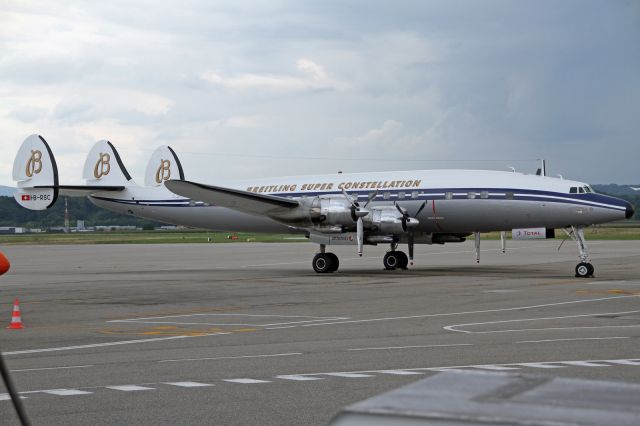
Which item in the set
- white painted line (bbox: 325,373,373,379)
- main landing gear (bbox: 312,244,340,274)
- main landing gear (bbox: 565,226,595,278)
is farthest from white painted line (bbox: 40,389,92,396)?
main landing gear (bbox: 312,244,340,274)

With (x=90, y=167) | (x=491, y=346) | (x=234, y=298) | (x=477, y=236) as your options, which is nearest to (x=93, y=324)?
(x=234, y=298)

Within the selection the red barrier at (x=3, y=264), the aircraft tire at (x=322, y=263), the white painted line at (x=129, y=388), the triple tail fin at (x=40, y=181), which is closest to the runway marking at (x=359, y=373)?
the white painted line at (x=129, y=388)

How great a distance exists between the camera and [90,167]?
140ft

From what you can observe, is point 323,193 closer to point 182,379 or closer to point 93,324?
point 93,324

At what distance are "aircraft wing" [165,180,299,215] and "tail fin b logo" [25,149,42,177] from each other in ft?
28.6

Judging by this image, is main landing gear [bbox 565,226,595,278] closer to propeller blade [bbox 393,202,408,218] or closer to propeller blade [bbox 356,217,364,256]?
propeller blade [bbox 393,202,408,218]

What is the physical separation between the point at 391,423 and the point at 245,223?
35.9 metres

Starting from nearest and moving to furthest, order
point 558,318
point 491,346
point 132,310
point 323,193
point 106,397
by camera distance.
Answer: point 106,397 → point 491,346 → point 558,318 → point 132,310 → point 323,193

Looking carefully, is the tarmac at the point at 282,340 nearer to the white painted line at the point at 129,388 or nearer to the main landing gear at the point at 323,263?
the white painted line at the point at 129,388

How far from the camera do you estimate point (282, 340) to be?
14836 millimetres

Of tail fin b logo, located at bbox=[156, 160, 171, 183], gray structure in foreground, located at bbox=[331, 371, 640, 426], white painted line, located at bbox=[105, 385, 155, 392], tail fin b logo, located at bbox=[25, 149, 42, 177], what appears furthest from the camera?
A: tail fin b logo, located at bbox=[156, 160, 171, 183]

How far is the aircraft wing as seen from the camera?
32.9 meters

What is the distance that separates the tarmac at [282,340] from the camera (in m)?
9.60

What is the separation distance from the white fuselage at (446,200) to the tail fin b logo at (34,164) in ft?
16.3
